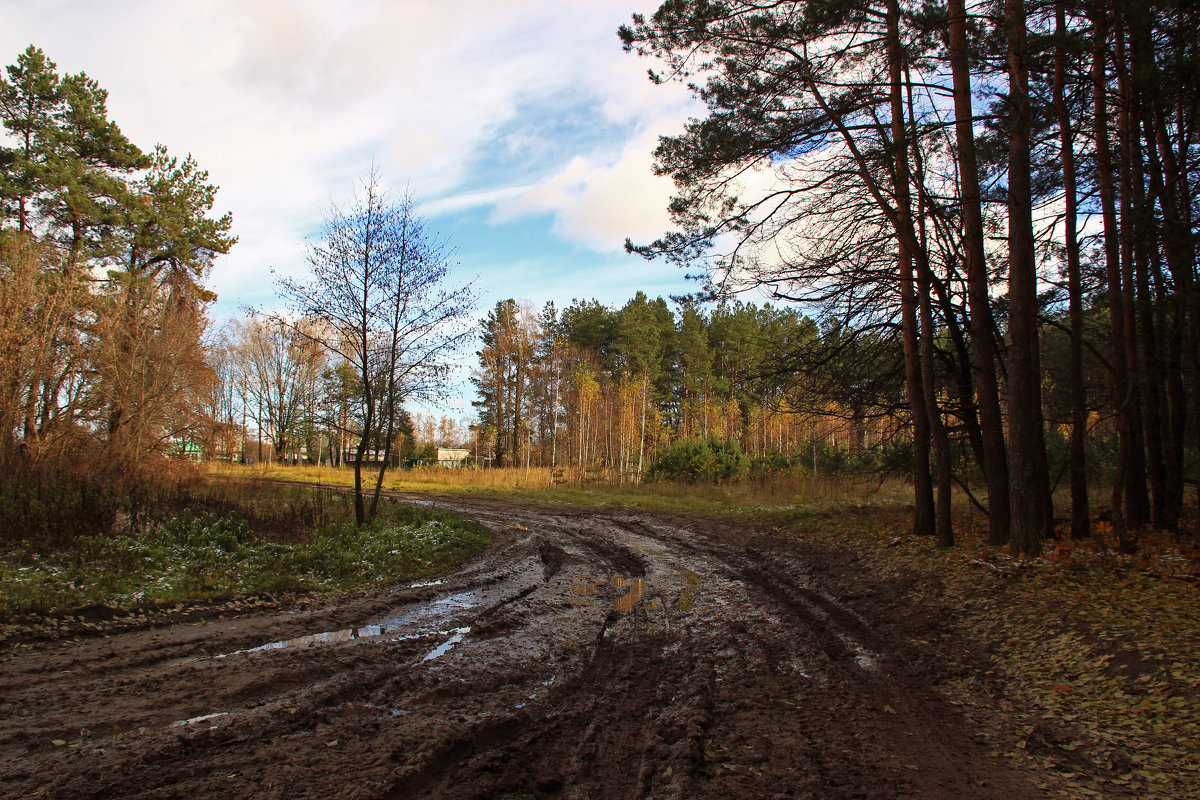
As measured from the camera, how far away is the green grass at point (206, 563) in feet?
21.3

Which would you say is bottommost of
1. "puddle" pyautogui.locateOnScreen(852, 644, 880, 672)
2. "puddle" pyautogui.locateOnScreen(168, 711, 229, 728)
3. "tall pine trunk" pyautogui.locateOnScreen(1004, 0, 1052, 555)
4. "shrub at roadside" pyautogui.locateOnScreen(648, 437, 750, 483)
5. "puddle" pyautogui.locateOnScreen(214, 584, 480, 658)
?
"puddle" pyautogui.locateOnScreen(852, 644, 880, 672)

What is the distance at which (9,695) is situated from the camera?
405 cm

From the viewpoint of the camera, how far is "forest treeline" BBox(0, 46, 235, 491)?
41.9 feet

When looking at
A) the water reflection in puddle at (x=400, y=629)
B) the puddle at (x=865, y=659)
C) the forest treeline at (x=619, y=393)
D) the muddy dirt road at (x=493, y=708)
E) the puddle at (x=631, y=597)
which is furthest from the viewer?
the forest treeline at (x=619, y=393)

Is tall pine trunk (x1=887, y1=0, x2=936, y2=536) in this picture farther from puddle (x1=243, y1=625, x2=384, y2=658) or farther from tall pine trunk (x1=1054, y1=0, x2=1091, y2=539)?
puddle (x1=243, y1=625, x2=384, y2=658)

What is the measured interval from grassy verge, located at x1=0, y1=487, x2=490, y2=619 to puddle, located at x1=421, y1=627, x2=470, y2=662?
8.92ft

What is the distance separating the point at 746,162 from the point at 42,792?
Answer: 10686 millimetres

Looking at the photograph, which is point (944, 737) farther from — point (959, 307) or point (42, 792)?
point (959, 307)

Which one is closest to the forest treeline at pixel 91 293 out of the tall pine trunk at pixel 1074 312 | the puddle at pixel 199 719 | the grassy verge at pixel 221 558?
the grassy verge at pixel 221 558

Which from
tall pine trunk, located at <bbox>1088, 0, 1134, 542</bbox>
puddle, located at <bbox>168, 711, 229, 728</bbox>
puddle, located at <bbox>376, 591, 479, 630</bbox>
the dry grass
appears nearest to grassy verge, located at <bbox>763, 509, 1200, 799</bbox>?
tall pine trunk, located at <bbox>1088, 0, 1134, 542</bbox>

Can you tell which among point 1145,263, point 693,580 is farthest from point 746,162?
point 693,580

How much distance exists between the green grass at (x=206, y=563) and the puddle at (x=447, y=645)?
8.92 feet

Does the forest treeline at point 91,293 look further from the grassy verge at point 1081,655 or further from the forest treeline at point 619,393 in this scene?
the forest treeline at point 619,393

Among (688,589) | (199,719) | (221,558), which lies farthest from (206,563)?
(688,589)
